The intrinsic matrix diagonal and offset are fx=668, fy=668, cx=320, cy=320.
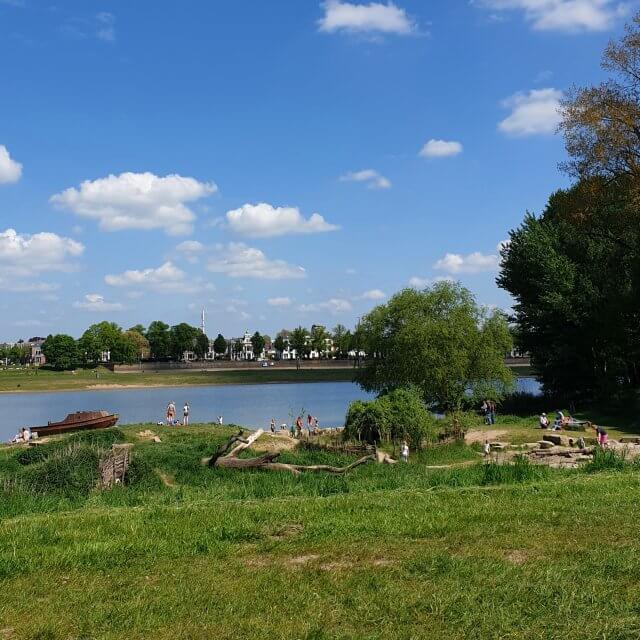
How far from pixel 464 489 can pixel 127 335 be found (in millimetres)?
172990

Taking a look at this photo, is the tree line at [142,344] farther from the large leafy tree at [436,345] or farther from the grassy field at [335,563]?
the grassy field at [335,563]

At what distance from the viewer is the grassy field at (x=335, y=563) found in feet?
20.4

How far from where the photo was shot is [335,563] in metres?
8.10

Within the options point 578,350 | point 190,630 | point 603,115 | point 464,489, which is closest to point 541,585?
point 190,630

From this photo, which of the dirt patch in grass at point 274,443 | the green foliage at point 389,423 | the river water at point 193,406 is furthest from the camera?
the river water at point 193,406

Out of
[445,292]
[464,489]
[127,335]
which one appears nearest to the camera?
[464,489]

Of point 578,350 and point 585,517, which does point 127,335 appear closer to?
point 578,350

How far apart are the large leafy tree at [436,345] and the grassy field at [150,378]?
76.4 m

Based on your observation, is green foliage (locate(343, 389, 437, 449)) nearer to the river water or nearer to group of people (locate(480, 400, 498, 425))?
group of people (locate(480, 400, 498, 425))

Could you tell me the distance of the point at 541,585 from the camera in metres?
6.91

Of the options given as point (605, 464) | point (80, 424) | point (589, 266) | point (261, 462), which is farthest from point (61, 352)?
point (605, 464)

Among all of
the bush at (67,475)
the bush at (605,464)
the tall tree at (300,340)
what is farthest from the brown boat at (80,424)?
the tall tree at (300,340)

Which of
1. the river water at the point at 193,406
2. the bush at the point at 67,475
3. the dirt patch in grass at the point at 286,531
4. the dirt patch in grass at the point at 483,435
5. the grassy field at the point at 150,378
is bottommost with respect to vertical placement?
the river water at the point at 193,406

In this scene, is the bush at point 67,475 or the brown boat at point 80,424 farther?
the brown boat at point 80,424
